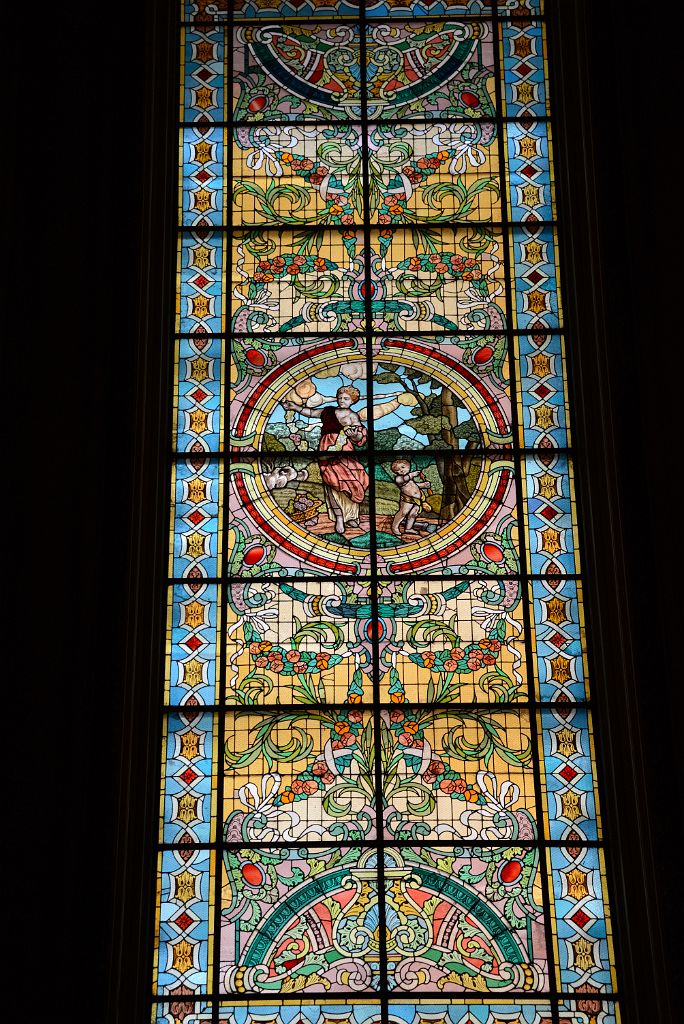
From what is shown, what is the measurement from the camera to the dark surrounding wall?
4211 millimetres

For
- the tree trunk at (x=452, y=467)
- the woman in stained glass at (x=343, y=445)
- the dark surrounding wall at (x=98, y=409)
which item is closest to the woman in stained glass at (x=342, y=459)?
the woman in stained glass at (x=343, y=445)

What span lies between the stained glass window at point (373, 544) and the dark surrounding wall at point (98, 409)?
0.28m

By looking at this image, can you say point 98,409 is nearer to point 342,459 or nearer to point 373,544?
point 342,459

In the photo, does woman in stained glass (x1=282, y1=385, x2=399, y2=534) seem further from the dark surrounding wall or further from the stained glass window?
the dark surrounding wall

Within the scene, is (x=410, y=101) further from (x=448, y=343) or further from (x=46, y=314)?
(x=46, y=314)

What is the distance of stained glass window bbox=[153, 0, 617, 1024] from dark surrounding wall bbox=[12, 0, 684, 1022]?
28cm

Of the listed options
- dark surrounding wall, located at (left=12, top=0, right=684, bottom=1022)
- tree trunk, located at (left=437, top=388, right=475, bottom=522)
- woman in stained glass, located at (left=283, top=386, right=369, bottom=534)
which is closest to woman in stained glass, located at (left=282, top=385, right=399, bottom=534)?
woman in stained glass, located at (left=283, top=386, right=369, bottom=534)

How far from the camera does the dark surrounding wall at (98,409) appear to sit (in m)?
4.21

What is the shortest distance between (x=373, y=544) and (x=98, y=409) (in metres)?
1.00

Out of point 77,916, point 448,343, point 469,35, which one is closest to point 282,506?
point 448,343

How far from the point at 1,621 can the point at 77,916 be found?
87 centimetres

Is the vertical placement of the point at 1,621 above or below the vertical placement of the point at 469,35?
below

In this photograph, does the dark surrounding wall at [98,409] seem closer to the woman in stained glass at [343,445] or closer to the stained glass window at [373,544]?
the stained glass window at [373,544]

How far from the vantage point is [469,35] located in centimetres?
554
